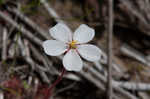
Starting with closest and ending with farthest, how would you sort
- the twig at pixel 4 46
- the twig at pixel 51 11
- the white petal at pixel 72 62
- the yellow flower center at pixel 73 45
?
1. the white petal at pixel 72 62
2. the yellow flower center at pixel 73 45
3. the twig at pixel 4 46
4. the twig at pixel 51 11

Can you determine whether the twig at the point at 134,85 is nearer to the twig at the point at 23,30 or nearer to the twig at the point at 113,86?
the twig at the point at 113,86

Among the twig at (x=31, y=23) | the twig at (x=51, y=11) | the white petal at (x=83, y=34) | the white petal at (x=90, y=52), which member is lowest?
the white petal at (x=90, y=52)

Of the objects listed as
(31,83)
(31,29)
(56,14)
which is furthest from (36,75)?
(56,14)

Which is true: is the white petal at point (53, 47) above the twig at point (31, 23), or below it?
below

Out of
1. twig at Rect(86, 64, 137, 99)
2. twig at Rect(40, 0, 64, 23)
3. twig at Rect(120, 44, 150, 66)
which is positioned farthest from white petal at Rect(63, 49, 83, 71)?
twig at Rect(120, 44, 150, 66)

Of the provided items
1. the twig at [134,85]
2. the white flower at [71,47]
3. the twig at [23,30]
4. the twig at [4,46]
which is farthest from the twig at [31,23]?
the twig at [134,85]

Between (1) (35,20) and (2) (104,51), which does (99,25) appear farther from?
(1) (35,20)

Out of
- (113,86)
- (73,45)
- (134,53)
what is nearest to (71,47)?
(73,45)
